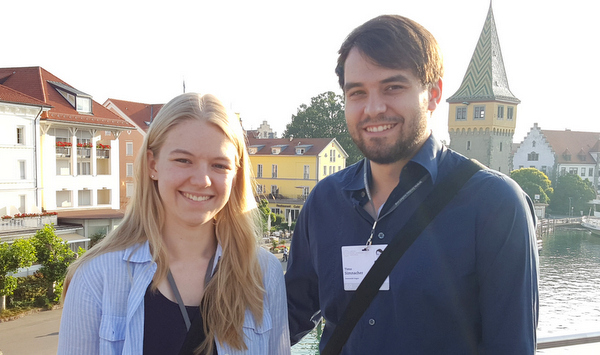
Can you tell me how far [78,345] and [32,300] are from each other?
15.7 m

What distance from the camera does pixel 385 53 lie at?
1.76m

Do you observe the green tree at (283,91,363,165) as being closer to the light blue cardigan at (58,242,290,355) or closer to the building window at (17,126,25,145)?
the building window at (17,126,25,145)

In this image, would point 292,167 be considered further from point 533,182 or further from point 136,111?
point 533,182

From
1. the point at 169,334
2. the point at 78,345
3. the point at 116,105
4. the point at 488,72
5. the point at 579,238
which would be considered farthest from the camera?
the point at 488,72

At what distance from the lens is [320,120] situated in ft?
147

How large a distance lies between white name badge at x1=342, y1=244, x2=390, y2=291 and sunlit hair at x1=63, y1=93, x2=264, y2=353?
328 millimetres

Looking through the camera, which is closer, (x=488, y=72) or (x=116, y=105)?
(x=116, y=105)

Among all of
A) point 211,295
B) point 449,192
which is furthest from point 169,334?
point 449,192

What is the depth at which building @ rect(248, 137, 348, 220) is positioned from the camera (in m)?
35.2

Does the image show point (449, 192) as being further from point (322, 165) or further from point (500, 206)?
point (322, 165)

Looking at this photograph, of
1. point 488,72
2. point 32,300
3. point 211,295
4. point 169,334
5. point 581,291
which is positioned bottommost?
point 581,291

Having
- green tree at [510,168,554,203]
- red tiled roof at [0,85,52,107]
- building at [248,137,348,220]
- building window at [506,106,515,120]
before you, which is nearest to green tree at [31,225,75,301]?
red tiled roof at [0,85,52,107]

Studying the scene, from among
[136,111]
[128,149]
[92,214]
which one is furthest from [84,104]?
[136,111]

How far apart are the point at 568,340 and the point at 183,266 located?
82.9 inches
